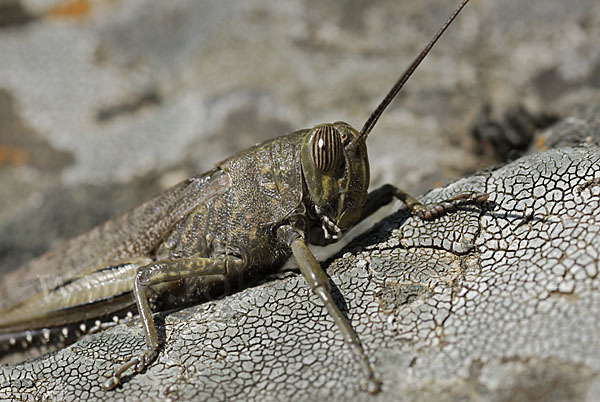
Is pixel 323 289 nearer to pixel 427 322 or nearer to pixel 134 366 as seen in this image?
pixel 427 322

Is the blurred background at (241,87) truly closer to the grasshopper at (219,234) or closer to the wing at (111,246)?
the wing at (111,246)

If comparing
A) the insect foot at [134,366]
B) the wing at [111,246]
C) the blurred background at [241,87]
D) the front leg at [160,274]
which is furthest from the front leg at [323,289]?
the blurred background at [241,87]

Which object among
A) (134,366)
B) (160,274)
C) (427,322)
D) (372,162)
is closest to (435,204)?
(427,322)

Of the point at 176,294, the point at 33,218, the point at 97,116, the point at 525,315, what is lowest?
the point at 525,315

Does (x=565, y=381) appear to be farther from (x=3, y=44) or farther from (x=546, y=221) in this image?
(x=3, y=44)

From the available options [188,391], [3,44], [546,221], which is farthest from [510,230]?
[3,44]

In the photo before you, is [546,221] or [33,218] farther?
[33,218]
